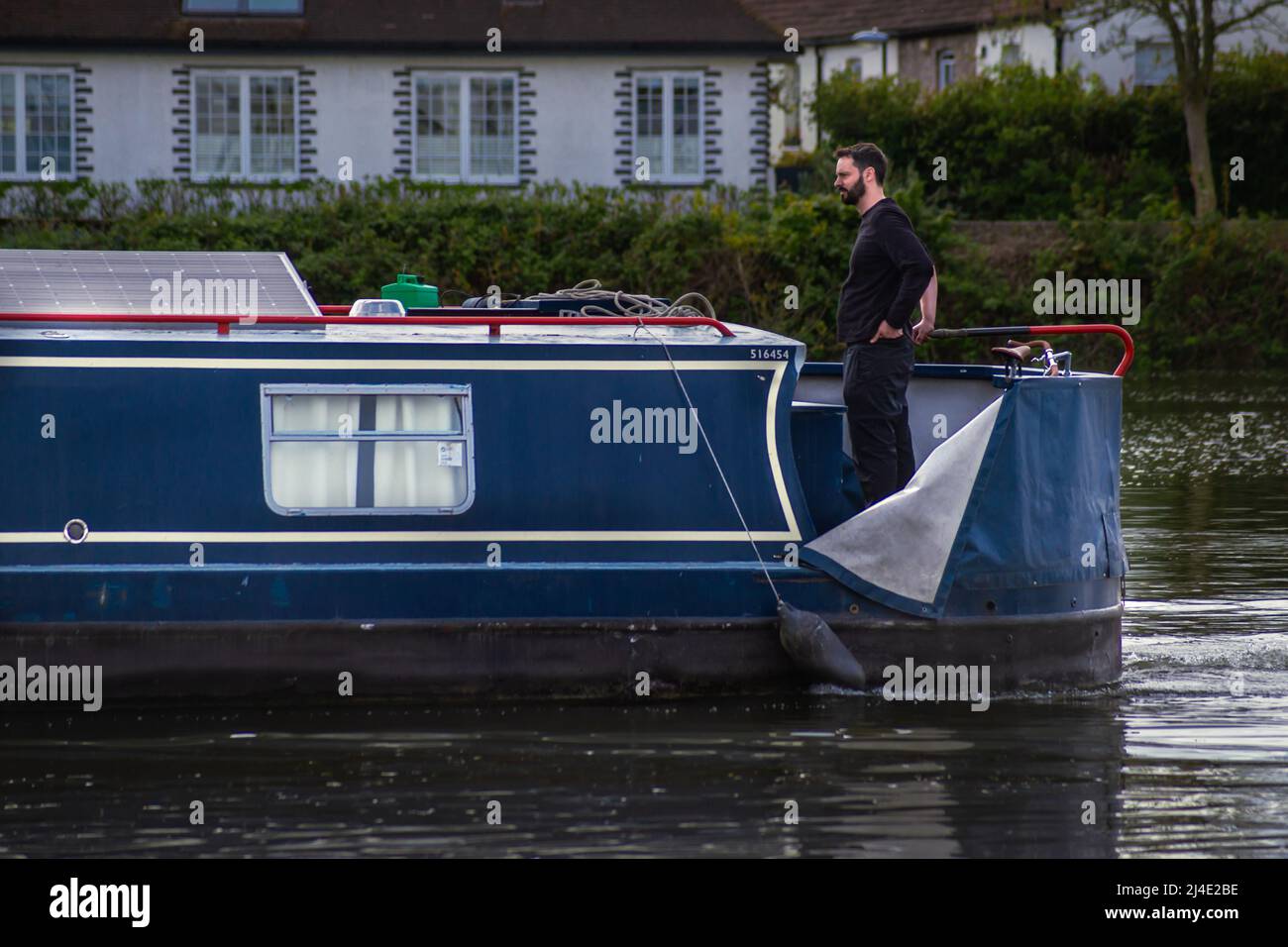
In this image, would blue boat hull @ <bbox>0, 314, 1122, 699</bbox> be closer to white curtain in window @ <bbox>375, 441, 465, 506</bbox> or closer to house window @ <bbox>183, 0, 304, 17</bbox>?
white curtain in window @ <bbox>375, 441, 465, 506</bbox>

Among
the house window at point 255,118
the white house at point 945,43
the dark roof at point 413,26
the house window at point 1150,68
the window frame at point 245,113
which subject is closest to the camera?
the dark roof at point 413,26

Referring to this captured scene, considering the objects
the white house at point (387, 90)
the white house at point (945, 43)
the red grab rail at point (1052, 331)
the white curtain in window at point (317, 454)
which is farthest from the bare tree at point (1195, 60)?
the white curtain in window at point (317, 454)

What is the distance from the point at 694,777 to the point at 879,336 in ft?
7.95

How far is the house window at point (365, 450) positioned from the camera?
27.1 feet

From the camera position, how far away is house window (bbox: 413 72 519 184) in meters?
32.3

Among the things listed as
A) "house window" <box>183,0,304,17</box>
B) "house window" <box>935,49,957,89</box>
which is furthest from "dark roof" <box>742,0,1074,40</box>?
"house window" <box>183,0,304,17</box>

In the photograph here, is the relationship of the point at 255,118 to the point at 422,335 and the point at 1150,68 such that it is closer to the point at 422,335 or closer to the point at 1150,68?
the point at 1150,68

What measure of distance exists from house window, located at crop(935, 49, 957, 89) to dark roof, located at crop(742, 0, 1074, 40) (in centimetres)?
64

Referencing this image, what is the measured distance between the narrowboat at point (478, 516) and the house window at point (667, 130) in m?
24.2

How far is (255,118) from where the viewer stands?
32.1m

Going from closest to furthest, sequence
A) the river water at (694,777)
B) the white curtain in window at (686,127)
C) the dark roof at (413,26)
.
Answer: the river water at (694,777) → the dark roof at (413,26) → the white curtain in window at (686,127)

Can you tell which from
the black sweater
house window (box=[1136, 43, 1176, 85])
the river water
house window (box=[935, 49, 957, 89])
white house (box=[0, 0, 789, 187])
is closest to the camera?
the river water

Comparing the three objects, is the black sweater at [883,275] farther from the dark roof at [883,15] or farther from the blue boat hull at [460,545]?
the dark roof at [883,15]
